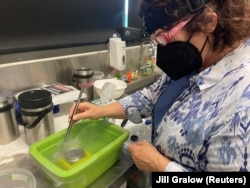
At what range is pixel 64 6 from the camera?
131cm

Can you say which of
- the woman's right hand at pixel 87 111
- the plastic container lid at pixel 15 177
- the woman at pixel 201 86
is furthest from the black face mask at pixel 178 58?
A: the plastic container lid at pixel 15 177

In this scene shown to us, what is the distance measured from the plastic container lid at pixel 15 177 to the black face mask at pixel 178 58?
56 centimetres

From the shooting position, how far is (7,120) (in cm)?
85

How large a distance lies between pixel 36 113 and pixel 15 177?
0.22 metres

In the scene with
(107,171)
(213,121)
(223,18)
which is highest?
(223,18)

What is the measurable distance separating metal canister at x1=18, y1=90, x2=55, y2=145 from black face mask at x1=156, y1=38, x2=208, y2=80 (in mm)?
443

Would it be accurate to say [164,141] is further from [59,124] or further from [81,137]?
[59,124]

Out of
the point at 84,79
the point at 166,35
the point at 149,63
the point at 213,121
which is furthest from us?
the point at 149,63

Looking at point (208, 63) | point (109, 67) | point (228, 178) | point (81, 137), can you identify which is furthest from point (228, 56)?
point (109, 67)

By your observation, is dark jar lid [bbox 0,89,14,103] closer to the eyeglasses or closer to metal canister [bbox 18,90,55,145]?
metal canister [bbox 18,90,55,145]

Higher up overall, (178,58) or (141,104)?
(178,58)

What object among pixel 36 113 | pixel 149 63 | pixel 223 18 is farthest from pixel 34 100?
pixel 149 63

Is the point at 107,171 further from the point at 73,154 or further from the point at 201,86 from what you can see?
the point at 201,86

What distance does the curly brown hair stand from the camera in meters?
0.62
